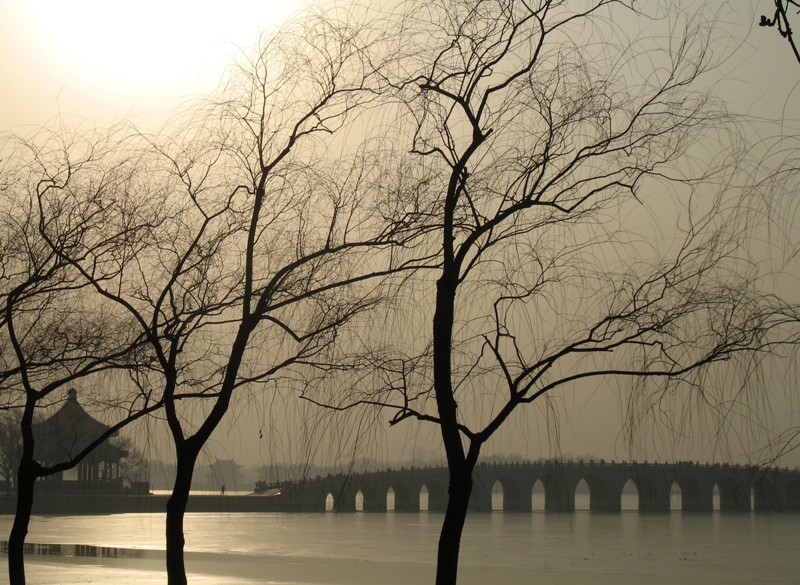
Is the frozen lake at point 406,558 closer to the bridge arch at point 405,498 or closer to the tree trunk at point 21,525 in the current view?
the tree trunk at point 21,525

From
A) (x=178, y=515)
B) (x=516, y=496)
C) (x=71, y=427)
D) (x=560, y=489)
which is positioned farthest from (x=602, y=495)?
(x=560, y=489)

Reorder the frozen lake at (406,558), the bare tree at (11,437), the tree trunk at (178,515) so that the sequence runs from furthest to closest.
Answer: the frozen lake at (406,558) < the bare tree at (11,437) < the tree trunk at (178,515)

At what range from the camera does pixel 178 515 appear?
938 centimetres

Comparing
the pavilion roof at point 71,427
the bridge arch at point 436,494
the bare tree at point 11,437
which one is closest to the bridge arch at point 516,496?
the bridge arch at point 436,494

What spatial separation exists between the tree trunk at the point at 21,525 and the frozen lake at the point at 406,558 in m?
13.7

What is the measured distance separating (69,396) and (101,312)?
112cm

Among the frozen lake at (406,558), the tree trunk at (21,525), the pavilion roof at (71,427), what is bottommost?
the frozen lake at (406,558)

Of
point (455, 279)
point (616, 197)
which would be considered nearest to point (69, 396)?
point (455, 279)

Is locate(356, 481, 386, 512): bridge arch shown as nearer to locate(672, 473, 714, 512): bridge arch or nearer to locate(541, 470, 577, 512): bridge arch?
locate(672, 473, 714, 512): bridge arch

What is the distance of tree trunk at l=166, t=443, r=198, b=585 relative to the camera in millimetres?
9188

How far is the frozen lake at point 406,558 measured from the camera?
3259 cm

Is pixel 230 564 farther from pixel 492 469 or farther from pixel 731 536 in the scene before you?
pixel 492 469

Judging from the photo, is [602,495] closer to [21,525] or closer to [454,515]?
[21,525]

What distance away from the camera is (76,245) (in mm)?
10844
